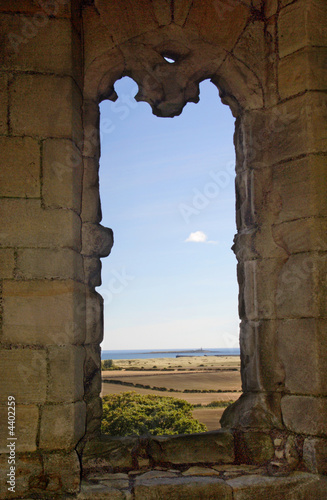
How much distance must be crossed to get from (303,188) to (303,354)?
A: 3.60ft

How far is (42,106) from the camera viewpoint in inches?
120

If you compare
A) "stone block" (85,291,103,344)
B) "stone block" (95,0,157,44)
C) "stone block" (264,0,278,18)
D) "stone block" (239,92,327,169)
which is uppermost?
"stone block" (264,0,278,18)

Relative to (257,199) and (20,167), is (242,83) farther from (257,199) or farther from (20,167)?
(20,167)

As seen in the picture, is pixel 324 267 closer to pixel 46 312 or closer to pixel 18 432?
pixel 46 312

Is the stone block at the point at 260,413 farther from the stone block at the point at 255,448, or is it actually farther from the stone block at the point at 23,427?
the stone block at the point at 23,427

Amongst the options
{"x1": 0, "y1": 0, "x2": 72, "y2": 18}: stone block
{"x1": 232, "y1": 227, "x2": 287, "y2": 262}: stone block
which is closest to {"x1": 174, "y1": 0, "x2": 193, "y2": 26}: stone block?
{"x1": 0, "y1": 0, "x2": 72, "y2": 18}: stone block

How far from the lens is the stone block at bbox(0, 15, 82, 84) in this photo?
10.1 ft

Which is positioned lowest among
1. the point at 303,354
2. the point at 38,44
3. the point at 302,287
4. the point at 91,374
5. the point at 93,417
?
the point at 93,417

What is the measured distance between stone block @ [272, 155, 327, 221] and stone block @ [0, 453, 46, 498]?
2.23 metres

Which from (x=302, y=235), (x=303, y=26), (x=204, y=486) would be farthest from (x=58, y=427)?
(x=303, y=26)

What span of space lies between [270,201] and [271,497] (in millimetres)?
1941

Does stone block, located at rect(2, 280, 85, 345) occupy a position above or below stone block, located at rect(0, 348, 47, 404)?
above

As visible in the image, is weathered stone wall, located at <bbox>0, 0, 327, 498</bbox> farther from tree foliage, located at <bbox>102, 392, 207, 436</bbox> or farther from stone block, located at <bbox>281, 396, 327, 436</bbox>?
tree foliage, located at <bbox>102, 392, 207, 436</bbox>

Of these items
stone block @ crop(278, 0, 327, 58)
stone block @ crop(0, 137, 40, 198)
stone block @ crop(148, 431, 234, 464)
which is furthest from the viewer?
stone block @ crop(278, 0, 327, 58)
